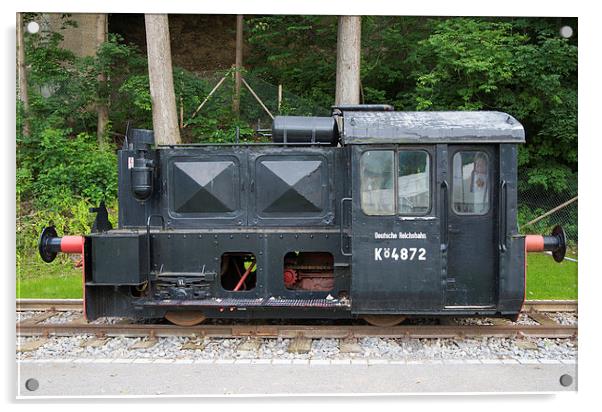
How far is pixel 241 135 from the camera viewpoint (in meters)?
12.5

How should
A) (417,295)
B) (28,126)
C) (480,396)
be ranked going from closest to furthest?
(480,396) → (417,295) → (28,126)

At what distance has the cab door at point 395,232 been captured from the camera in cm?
618

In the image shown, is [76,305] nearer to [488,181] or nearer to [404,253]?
[404,253]

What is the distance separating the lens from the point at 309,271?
24.2 feet

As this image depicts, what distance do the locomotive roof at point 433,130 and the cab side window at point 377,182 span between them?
180 millimetres

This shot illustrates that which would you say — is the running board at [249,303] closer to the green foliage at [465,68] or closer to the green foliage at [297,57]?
the green foliage at [465,68]

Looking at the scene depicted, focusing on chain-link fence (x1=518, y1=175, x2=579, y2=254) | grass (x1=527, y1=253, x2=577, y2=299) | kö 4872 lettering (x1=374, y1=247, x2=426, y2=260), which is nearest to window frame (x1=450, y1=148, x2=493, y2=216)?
kö 4872 lettering (x1=374, y1=247, x2=426, y2=260)

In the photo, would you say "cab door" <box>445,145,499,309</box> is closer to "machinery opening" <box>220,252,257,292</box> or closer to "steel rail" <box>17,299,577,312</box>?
"steel rail" <box>17,299,577,312</box>

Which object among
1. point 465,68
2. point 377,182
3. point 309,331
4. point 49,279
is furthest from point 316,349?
point 465,68

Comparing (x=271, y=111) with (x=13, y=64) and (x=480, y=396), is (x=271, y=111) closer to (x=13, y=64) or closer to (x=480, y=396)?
(x=13, y=64)

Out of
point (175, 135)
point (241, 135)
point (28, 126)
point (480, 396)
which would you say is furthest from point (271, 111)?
point (480, 396)

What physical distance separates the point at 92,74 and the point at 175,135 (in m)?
2.07

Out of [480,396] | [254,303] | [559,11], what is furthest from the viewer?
[254,303]

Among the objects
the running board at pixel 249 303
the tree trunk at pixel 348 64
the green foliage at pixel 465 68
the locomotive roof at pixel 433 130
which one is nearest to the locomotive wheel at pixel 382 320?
the running board at pixel 249 303
